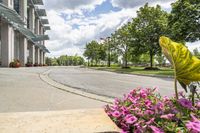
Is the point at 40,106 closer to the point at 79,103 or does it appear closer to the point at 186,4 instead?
the point at 79,103

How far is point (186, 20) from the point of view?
3142cm

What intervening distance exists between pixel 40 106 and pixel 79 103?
1.13m

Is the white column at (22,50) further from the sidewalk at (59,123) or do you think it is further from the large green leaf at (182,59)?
the large green leaf at (182,59)

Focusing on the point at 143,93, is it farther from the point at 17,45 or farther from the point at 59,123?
the point at 17,45

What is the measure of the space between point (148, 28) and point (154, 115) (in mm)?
46956

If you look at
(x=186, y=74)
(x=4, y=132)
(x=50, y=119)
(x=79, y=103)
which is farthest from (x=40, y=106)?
(x=186, y=74)

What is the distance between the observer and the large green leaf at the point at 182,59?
3141 mm

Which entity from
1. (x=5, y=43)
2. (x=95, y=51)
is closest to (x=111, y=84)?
Result: (x=5, y=43)

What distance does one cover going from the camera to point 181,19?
3197cm

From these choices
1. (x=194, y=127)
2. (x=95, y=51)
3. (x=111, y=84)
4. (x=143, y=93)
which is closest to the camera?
(x=194, y=127)

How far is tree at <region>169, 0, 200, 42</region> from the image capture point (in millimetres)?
31188

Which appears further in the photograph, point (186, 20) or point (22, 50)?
point (22, 50)

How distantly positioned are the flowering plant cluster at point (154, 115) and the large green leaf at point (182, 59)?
0.33 metres

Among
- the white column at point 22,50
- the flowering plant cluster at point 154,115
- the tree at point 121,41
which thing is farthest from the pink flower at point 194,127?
the tree at point 121,41
